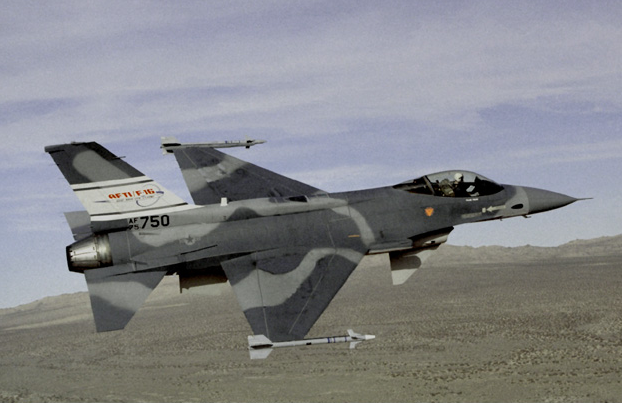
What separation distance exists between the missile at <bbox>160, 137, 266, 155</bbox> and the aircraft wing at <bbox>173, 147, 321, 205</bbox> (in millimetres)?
281

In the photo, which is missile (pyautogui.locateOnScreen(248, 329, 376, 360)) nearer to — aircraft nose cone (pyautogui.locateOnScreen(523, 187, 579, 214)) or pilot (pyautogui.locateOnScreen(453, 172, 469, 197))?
pilot (pyautogui.locateOnScreen(453, 172, 469, 197))

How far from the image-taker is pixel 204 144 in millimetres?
23609

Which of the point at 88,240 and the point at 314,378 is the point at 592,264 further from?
the point at 88,240

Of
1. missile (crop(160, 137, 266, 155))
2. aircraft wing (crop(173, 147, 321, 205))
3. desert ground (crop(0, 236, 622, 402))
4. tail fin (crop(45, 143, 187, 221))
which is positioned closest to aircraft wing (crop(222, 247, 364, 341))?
aircraft wing (crop(173, 147, 321, 205))

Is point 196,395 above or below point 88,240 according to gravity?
below

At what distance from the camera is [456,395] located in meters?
86.7

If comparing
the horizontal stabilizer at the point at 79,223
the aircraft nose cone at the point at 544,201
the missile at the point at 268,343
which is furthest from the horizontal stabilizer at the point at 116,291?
the aircraft nose cone at the point at 544,201

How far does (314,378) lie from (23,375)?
64829 mm

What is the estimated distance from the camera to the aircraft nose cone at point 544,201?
23.5 meters

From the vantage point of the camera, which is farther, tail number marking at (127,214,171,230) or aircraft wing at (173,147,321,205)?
aircraft wing at (173,147,321,205)

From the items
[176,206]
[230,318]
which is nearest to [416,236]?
[176,206]

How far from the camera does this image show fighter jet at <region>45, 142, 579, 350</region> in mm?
20109

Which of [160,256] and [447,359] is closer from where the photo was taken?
[160,256]

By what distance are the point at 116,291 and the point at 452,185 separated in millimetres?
12904
